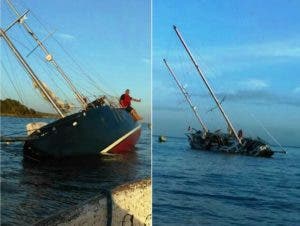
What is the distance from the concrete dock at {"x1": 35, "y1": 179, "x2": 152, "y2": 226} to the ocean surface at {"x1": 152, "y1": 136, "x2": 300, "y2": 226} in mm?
195

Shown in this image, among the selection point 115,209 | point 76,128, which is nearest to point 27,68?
point 76,128

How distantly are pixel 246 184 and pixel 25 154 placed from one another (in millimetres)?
1914

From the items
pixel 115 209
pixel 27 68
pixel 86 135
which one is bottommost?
pixel 115 209

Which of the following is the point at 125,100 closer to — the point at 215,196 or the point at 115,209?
the point at 115,209

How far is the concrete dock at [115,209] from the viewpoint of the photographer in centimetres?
397

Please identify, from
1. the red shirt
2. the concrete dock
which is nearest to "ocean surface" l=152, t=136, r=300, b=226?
the concrete dock

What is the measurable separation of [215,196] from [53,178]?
4.46ft

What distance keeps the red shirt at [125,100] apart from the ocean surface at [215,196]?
0.33 metres

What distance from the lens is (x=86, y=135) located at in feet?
17.0

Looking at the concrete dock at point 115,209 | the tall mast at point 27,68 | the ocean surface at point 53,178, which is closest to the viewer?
the concrete dock at point 115,209

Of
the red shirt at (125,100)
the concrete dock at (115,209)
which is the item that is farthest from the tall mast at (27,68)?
the concrete dock at (115,209)

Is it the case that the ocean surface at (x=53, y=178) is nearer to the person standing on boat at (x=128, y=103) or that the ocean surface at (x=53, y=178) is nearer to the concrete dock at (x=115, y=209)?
the person standing on boat at (x=128, y=103)

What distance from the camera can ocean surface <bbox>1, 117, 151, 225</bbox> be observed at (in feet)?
14.8

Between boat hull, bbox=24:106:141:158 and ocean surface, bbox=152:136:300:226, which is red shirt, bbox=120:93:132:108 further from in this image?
ocean surface, bbox=152:136:300:226
